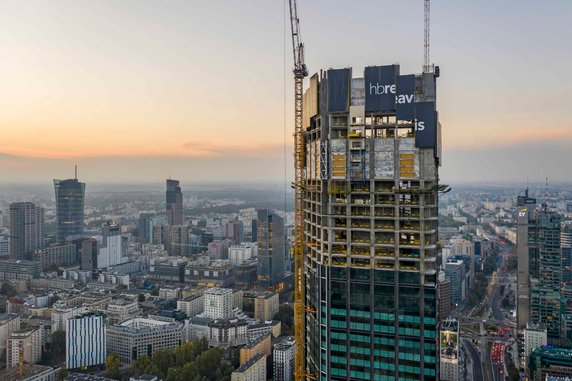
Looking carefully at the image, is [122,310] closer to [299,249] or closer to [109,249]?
[109,249]

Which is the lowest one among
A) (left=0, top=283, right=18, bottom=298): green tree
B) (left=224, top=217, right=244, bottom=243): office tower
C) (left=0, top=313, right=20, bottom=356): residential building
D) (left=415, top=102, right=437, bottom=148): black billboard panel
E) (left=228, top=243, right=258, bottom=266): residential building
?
(left=0, top=283, right=18, bottom=298): green tree

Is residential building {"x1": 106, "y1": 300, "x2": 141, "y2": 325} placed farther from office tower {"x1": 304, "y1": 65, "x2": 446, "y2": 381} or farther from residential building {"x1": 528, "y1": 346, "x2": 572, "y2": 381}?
office tower {"x1": 304, "y1": 65, "x2": 446, "y2": 381}

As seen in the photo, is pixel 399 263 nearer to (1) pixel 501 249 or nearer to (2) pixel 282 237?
(2) pixel 282 237

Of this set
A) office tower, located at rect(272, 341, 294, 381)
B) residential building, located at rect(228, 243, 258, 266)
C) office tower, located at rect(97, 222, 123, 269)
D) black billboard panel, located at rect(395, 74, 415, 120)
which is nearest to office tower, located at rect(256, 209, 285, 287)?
residential building, located at rect(228, 243, 258, 266)

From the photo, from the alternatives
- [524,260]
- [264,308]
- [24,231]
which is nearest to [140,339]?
[264,308]

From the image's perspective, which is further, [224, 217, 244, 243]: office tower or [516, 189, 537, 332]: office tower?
[224, 217, 244, 243]: office tower

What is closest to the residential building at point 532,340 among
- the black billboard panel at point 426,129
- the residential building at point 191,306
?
the residential building at point 191,306
